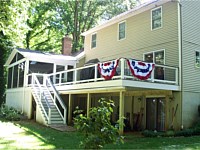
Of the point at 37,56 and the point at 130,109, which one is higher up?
the point at 37,56

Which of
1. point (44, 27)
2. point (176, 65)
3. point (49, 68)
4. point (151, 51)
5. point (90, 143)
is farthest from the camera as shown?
point (44, 27)

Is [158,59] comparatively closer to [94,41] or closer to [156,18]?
[156,18]

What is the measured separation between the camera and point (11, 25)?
13.1 meters

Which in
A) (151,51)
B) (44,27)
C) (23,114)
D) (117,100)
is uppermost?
(44,27)

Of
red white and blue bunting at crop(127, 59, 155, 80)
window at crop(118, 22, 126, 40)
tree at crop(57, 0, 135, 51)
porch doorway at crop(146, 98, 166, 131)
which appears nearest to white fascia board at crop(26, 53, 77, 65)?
window at crop(118, 22, 126, 40)

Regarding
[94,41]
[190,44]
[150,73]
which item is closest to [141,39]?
[190,44]

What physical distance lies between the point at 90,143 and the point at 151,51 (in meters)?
10.8

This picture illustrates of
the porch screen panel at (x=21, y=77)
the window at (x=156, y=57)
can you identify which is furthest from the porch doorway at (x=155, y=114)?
the porch screen panel at (x=21, y=77)

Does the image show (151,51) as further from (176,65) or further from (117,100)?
(117,100)

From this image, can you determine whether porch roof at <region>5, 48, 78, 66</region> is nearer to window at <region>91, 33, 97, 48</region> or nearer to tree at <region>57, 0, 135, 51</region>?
window at <region>91, 33, 97, 48</region>

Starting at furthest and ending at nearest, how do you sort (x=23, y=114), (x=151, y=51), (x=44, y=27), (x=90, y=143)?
(x=44, y=27) < (x=23, y=114) < (x=151, y=51) < (x=90, y=143)

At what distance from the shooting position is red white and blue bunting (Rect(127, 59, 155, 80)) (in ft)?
39.9

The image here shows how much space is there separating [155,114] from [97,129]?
9843 millimetres

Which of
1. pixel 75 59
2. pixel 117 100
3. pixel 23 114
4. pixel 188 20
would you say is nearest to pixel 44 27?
pixel 75 59
